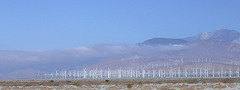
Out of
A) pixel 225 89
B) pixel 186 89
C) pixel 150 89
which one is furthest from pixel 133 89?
pixel 225 89

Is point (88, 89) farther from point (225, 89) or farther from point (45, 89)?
point (225, 89)

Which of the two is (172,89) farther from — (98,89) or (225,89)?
(98,89)

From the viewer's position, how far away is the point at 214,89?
50.6 metres

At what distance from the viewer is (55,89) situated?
57281mm

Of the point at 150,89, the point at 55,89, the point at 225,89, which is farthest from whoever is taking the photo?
the point at 55,89

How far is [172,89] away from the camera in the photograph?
50906 mm

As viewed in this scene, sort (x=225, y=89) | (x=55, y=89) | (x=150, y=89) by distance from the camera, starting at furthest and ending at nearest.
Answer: (x=55, y=89) < (x=150, y=89) < (x=225, y=89)

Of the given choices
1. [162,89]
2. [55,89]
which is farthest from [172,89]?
[55,89]

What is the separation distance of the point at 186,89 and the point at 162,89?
200cm

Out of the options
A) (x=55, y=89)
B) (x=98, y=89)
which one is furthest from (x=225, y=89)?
(x=55, y=89)

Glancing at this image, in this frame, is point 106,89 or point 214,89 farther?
point 106,89

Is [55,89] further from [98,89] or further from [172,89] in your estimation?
[172,89]

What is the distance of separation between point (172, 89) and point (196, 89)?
1961mm

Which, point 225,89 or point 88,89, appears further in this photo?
point 88,89
